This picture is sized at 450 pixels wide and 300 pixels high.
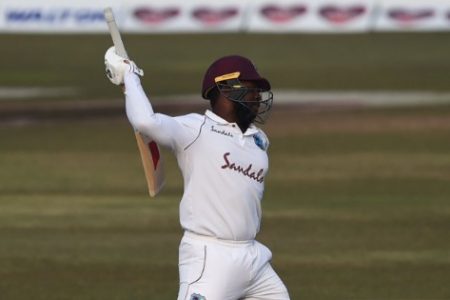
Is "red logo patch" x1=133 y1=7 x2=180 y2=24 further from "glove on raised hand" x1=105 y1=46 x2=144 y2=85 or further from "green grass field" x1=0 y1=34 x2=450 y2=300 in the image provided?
"glove on raised hand" x1=105 y1=46 x2=144 y2=85

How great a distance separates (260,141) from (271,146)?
13.0m

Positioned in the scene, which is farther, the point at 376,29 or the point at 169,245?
the point at 376,29

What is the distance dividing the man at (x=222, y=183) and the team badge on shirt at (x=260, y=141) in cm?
5

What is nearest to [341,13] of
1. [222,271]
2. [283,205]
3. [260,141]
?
[283,205]

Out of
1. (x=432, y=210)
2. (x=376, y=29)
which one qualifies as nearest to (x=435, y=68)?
(x=376, y=29)

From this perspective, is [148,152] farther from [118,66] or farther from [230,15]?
[230,15]

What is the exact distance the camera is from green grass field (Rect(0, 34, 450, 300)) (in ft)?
36.7

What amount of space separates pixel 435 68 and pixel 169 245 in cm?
1996

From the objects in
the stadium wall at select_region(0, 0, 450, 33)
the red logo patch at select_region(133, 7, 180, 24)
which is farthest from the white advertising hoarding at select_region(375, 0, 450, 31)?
the red logo patch at select_region(133, 7, 180, 24)

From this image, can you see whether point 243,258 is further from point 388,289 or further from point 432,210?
point 432,210

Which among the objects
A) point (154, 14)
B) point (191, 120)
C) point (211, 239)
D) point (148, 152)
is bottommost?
point (154, 14)

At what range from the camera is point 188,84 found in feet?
94.3

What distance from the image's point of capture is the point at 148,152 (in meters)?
6.64

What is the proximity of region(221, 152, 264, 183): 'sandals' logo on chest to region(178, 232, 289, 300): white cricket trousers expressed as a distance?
324 millimetres
